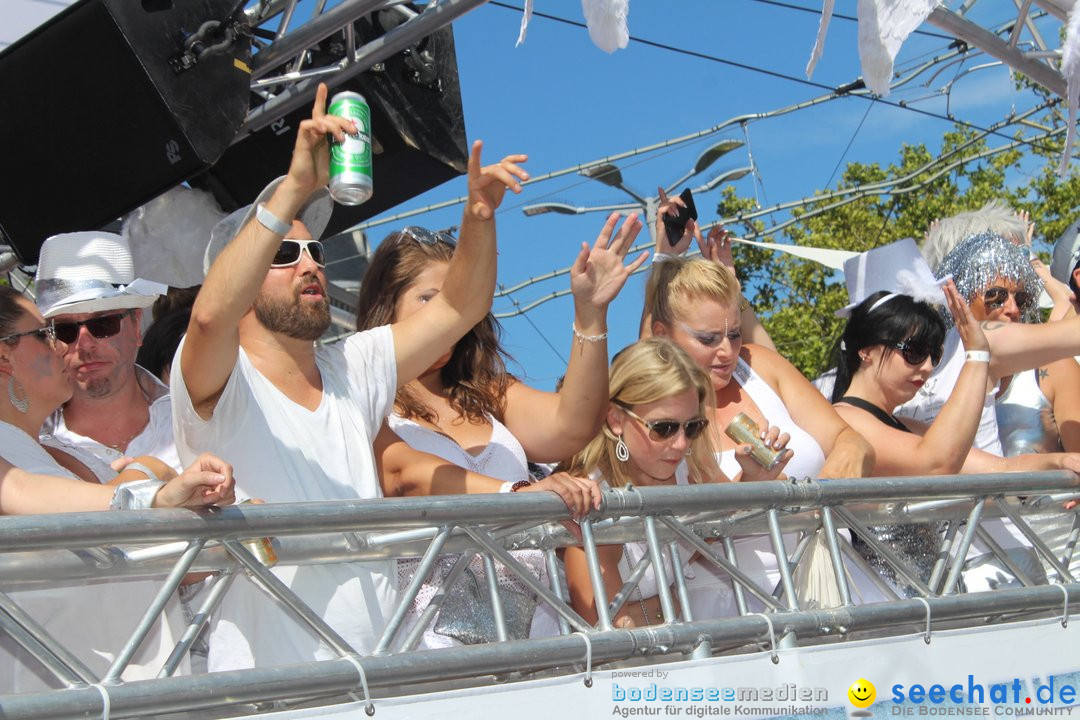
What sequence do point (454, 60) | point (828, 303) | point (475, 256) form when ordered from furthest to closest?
point (828, 303) < point (454, 60) < point (475, 256)

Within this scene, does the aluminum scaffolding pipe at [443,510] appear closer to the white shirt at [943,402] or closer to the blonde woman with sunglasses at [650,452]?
the blonde woman with sunglasses at [650,452]

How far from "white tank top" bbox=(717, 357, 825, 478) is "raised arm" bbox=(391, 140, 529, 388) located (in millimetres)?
837

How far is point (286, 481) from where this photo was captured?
2.63 metres

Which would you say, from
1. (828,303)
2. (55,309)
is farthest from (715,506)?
(828,303)

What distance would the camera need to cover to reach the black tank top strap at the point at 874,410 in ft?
12.4

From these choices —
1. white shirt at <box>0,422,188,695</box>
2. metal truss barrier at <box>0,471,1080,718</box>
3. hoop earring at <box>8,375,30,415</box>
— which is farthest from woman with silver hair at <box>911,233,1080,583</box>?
hoop earring at <box>8,375,30,415</box>

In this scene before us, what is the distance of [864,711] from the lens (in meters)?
2.76

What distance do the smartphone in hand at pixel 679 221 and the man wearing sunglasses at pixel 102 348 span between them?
1527 mm

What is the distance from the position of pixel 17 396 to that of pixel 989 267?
3.04m

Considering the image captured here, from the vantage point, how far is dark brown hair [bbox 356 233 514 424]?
3414 mm

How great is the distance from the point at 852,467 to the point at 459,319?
1121 millimetres

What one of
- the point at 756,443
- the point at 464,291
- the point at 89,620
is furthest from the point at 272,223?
the point at 756,443

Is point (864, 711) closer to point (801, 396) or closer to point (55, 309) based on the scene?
point (801, 396)

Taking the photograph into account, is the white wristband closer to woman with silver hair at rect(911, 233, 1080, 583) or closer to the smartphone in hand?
the smartphone in hand
